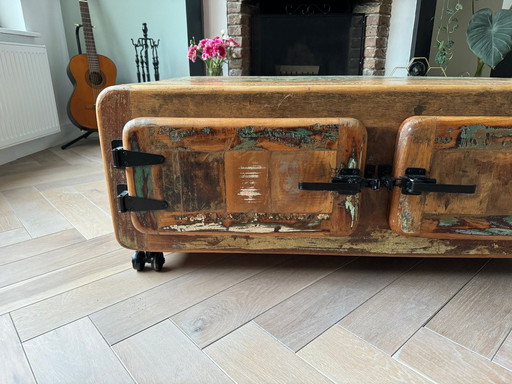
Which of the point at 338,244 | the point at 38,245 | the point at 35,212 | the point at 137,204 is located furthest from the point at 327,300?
the point at 35,212

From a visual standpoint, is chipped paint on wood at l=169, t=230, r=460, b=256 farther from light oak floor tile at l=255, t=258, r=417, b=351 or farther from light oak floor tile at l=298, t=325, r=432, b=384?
light oak floor tile at l=298, t=325, r=432, b=384

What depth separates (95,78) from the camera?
2.30 meters

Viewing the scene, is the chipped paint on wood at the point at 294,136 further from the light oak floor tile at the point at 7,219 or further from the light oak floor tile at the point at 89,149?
the light oak floor tile at the point at 89,149

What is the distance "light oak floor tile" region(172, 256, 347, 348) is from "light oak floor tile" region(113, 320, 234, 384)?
0.03 meters

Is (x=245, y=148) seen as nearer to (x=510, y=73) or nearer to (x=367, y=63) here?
(x=367, y=63)

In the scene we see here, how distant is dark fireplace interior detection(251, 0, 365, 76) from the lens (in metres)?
2.37

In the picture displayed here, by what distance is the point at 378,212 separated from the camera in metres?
0.78

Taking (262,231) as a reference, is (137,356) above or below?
below

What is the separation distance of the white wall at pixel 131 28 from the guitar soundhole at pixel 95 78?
12.8 inches

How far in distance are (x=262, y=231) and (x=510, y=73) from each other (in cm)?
250

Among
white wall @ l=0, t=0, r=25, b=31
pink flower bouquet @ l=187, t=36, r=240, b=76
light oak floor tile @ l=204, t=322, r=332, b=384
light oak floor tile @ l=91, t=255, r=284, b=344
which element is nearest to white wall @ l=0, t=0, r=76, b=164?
white wall @ l=0, t=0, r=25, b=31

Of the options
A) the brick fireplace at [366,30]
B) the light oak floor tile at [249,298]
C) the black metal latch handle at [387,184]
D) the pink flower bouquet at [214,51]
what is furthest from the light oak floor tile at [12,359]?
the brick fireplace at [366,30]

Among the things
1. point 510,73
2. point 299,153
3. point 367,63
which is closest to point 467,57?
point 510,73

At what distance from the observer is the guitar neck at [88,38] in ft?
7.06
